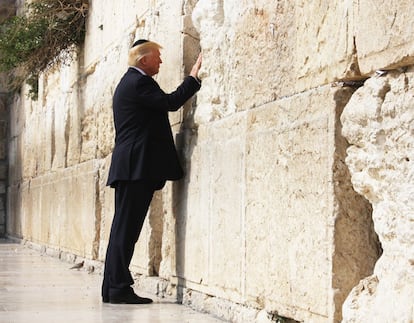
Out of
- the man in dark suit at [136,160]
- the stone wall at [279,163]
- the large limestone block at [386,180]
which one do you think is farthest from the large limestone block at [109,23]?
the large limestone block at [386,180]

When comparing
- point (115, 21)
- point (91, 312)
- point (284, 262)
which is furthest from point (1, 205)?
point (284, 262)

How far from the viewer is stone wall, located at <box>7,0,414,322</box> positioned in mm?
3508

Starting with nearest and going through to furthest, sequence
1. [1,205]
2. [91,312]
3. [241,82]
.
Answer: [241,82] < [91,312] < [1,205]

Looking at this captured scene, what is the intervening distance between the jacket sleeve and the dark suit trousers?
52 cm

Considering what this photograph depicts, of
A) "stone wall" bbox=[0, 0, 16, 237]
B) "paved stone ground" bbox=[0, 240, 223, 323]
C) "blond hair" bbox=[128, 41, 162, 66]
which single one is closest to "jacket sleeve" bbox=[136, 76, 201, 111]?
"blond hair" bbox=[128, 41, 162, 66]

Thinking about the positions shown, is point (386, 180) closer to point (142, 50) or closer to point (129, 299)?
point (129, 299)

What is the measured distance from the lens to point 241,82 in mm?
4973

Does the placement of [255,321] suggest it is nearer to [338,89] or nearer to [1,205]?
[338,89]

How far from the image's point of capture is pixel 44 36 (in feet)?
34.4

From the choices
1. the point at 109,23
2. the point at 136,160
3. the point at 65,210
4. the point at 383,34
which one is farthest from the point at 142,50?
the point at 65,210

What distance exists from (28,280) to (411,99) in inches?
202

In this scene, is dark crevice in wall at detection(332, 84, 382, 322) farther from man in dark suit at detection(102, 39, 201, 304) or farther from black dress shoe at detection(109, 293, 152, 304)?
black dress shoe at detection(109, 293, 152, 304)

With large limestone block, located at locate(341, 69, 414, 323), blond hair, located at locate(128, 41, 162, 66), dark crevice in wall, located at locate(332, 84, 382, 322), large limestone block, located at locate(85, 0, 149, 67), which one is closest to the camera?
large limestone block, located at locate(341, 69, 414, 323)

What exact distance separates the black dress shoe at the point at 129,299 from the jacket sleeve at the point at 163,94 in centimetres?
118
